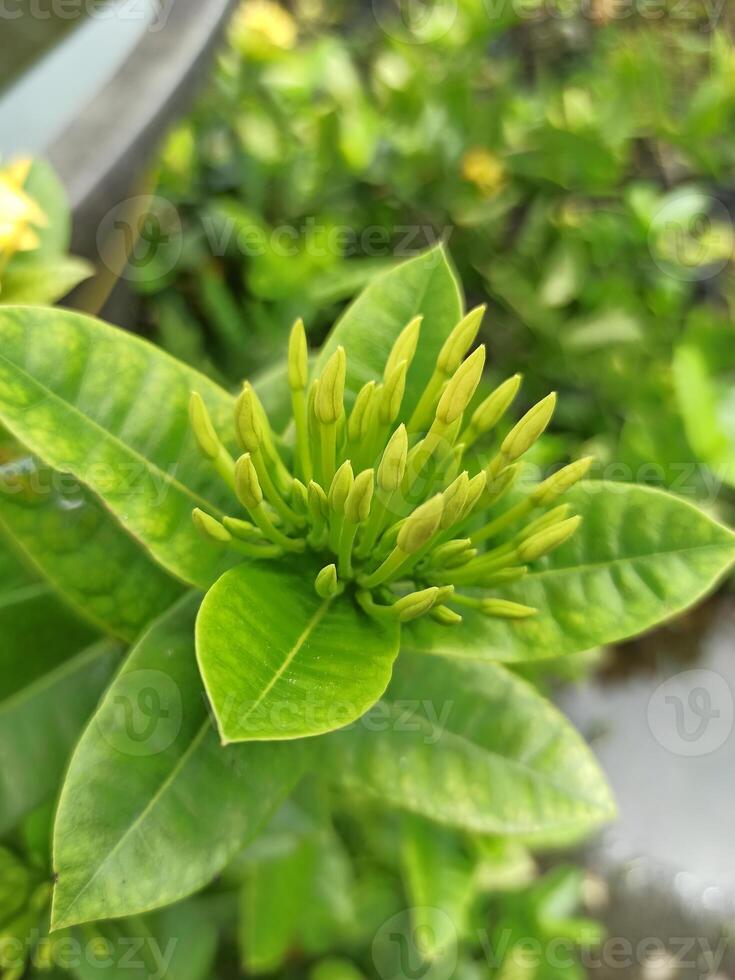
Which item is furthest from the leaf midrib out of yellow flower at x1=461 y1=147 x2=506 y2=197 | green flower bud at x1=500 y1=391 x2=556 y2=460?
yellow flower at x1=461 y1=147 x2=506 y2=197

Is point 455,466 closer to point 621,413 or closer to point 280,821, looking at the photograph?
point 280,821

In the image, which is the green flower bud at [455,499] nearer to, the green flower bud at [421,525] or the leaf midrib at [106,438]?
the green flower bud at [421,525]

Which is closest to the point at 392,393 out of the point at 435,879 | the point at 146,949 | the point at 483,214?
the point at 146,949

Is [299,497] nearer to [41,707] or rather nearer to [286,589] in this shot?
[286,589]

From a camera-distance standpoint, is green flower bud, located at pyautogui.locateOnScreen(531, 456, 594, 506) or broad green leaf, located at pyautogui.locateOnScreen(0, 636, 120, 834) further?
broad green leaf, located at pyautogui.locateOnScreen(0, 636, 120, 834)

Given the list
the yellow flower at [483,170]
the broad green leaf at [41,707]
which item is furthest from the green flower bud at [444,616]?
the yellow flower at [483,170]

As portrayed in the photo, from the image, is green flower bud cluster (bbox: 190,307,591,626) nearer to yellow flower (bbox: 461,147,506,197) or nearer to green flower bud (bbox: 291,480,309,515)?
green flower bud (bbox: 291,480,309,515)

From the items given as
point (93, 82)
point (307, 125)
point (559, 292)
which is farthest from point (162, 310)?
point (559, 292)
